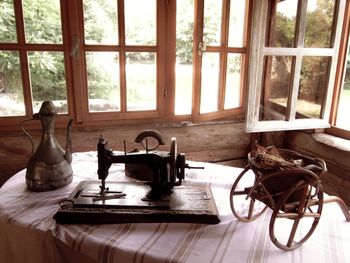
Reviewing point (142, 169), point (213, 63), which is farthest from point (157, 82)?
point (142, 169)

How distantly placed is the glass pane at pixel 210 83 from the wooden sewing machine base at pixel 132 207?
3.84 ft

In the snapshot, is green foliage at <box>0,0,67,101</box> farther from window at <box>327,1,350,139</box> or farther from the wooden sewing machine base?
window at <box>327,1,350,139</box>

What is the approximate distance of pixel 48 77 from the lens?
6.89 feet

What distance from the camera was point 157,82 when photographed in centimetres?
229

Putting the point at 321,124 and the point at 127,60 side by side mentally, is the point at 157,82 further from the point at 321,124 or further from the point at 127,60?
the point at 321,124

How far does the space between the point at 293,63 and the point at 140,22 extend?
112 cm

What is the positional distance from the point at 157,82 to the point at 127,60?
27 cm

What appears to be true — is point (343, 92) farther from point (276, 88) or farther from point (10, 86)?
point (10, 86)

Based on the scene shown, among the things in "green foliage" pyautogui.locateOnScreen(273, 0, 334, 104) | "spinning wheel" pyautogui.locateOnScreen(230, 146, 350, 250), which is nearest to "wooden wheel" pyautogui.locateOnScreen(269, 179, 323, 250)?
"spinning wheel" pyautogui.locateOnScreen(230, 146, 350, 250)

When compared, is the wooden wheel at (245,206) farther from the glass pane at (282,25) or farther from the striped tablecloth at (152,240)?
the glass pane at (282,25)

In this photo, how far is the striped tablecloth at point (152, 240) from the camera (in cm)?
87

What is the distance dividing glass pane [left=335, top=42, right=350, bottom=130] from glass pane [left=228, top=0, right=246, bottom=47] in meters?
0.80

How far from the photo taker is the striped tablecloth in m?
0.87

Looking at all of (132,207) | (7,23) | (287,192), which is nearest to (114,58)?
(7,23)
